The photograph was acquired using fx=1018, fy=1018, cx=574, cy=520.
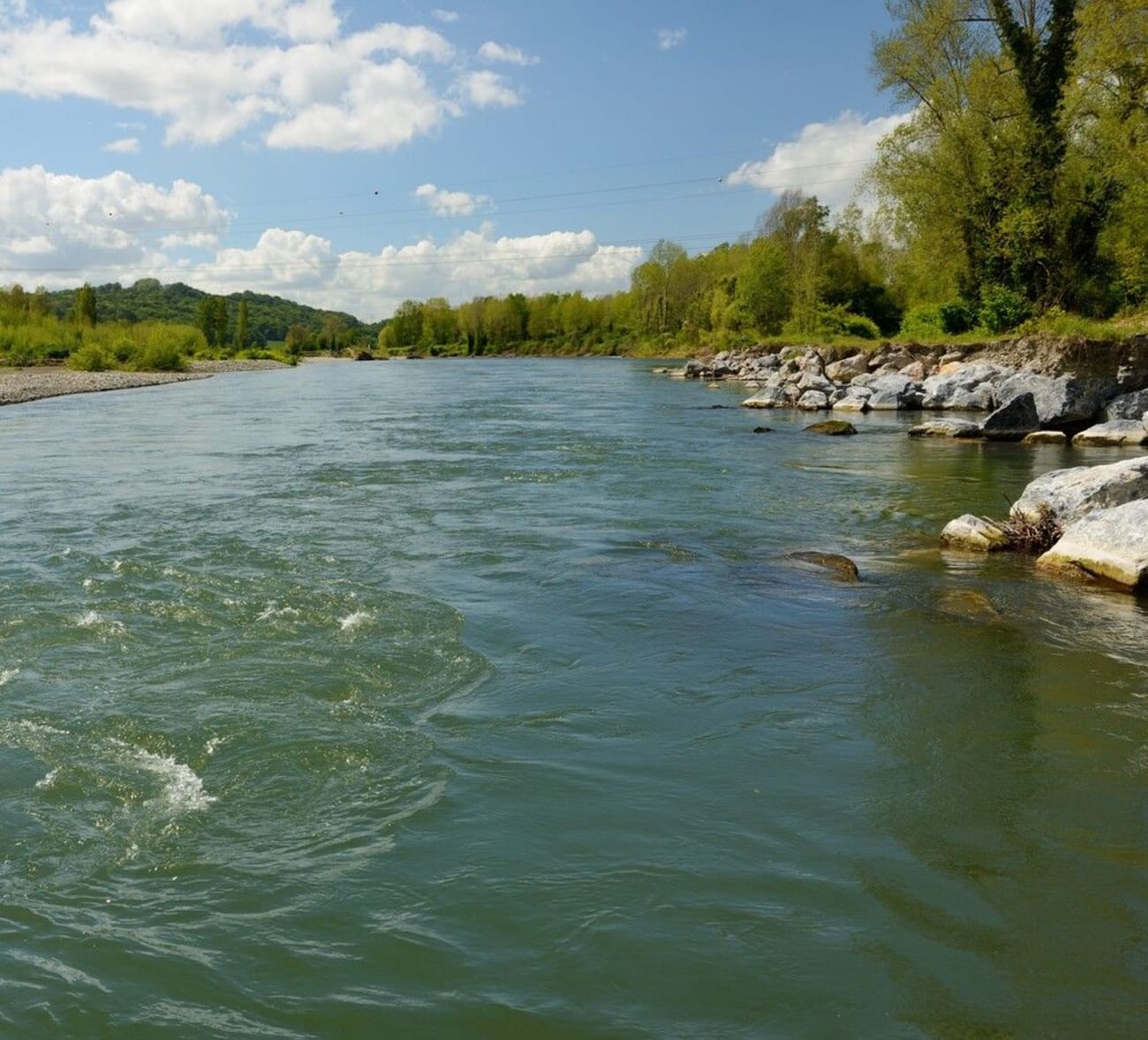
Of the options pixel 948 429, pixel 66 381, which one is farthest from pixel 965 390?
pixel 66 381

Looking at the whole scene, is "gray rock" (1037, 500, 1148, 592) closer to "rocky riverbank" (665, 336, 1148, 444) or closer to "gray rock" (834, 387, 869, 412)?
"rocky riverbank" (665, 336, 1148, 444)

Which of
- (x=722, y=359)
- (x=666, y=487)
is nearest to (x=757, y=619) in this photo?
(x=666, y=487)

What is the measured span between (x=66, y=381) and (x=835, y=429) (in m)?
41.2

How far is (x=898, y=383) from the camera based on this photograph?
33406 millimetres

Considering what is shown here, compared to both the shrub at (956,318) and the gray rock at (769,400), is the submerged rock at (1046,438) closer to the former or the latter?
the gray rock at (769,400)

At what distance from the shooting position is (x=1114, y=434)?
21953mm

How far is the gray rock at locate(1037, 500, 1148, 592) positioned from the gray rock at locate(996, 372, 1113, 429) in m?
14.3

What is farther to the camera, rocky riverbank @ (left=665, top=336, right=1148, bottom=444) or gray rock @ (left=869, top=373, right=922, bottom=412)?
gray rock @ (left=869, top=373, right=922, bottom=412)

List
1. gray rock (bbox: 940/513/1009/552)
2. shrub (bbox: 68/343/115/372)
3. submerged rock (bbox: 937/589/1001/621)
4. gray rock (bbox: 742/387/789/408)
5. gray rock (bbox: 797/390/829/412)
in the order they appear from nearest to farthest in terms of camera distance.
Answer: submerged rock (bbox: 937/589/1001/621)
gray rock (bbox: 940/513/1009/552)
gray rock (bbox: 797/390/829/412)
gray rock (bbox: 742/387/789/408)
shrub (bbox: 68/343/115/372)

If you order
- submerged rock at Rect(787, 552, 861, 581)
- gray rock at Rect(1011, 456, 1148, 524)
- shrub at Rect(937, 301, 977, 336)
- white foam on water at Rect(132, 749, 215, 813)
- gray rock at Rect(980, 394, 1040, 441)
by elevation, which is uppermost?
shrub at Rect(937, 301, 977, 336)

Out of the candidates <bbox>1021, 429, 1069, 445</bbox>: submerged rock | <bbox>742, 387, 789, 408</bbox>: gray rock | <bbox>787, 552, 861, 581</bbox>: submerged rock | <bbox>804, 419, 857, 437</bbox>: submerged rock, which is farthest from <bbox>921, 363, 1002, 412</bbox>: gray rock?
<bbox>787, 552, 861, 581</bbox>: submerged rock

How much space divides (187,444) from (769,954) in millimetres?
21688

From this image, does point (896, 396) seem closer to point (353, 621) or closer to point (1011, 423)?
point (1011, 423)

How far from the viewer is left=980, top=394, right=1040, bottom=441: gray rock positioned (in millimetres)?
23484
